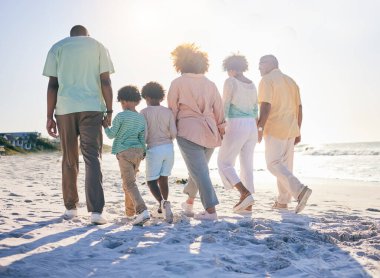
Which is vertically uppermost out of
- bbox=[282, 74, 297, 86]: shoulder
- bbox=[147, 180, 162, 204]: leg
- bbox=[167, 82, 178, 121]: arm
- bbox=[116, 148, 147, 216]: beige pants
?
bbox=[282, 74, 297, 86]: shoulder

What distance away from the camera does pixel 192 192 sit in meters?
5.45

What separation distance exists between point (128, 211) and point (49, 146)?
4053 cm

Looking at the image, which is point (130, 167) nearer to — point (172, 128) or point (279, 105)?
point (172, 128)

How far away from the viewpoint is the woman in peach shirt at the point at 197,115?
16.3 ft

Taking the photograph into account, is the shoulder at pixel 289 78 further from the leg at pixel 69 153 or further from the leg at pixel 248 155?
the leg at pixel 69 153

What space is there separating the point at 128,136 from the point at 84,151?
1.73 feet

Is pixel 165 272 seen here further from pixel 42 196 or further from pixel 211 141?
pixel 42 196

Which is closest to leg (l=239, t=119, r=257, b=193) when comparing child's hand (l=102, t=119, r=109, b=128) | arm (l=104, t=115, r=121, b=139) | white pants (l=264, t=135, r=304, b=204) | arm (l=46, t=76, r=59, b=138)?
white pants (l=264, t=135, r=304, b=204)

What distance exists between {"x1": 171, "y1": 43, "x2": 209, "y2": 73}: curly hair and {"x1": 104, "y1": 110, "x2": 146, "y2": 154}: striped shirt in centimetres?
87

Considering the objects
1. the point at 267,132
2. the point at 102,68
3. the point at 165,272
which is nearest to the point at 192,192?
the point at 267,132

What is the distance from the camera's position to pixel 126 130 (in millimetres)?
4754

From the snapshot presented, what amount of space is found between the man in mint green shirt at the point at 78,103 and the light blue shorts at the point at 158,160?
613 mm

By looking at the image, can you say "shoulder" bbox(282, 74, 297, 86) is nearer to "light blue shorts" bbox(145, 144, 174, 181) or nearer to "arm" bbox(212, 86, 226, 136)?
"arm" bbox(212, 86, 226, 136)

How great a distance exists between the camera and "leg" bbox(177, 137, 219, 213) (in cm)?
490
